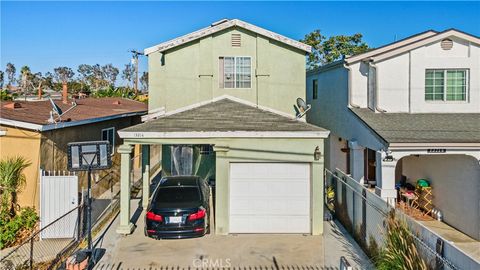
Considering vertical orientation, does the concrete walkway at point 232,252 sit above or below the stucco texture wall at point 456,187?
below

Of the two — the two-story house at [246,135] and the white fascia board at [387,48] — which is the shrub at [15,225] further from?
the white fascia board at [387,48]

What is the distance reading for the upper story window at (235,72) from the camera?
1554 centimetres

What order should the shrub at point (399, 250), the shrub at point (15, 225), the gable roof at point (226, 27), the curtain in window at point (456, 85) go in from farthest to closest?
the gable roof at point (226, 27), the curtain in window at point (456, 85), the shrub at point (15, 225), the shrub at point (399, 250)

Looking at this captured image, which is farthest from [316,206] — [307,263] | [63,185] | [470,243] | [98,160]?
[63,185]

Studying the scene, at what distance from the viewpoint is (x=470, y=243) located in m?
12.0

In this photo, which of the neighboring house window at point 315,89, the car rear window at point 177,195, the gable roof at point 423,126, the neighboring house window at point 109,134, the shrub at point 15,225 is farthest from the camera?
the neighboring house window at point 315,89

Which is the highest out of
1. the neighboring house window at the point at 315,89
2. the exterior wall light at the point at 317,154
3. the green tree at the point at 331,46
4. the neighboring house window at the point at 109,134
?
the green tree at the point at 331,46

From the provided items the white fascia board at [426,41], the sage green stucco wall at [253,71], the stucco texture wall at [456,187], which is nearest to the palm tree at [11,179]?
the sage green stucco wall at [253,71]

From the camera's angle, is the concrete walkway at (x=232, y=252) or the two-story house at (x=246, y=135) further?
the two-story house at (x=246, y=135)

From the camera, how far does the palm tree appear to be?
38.1ft

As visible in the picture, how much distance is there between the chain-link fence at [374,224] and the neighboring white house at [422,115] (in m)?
1.35

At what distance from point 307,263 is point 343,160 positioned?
1033 cm

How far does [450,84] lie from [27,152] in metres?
14.5

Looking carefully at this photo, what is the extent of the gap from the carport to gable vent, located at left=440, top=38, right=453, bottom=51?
697 cm
